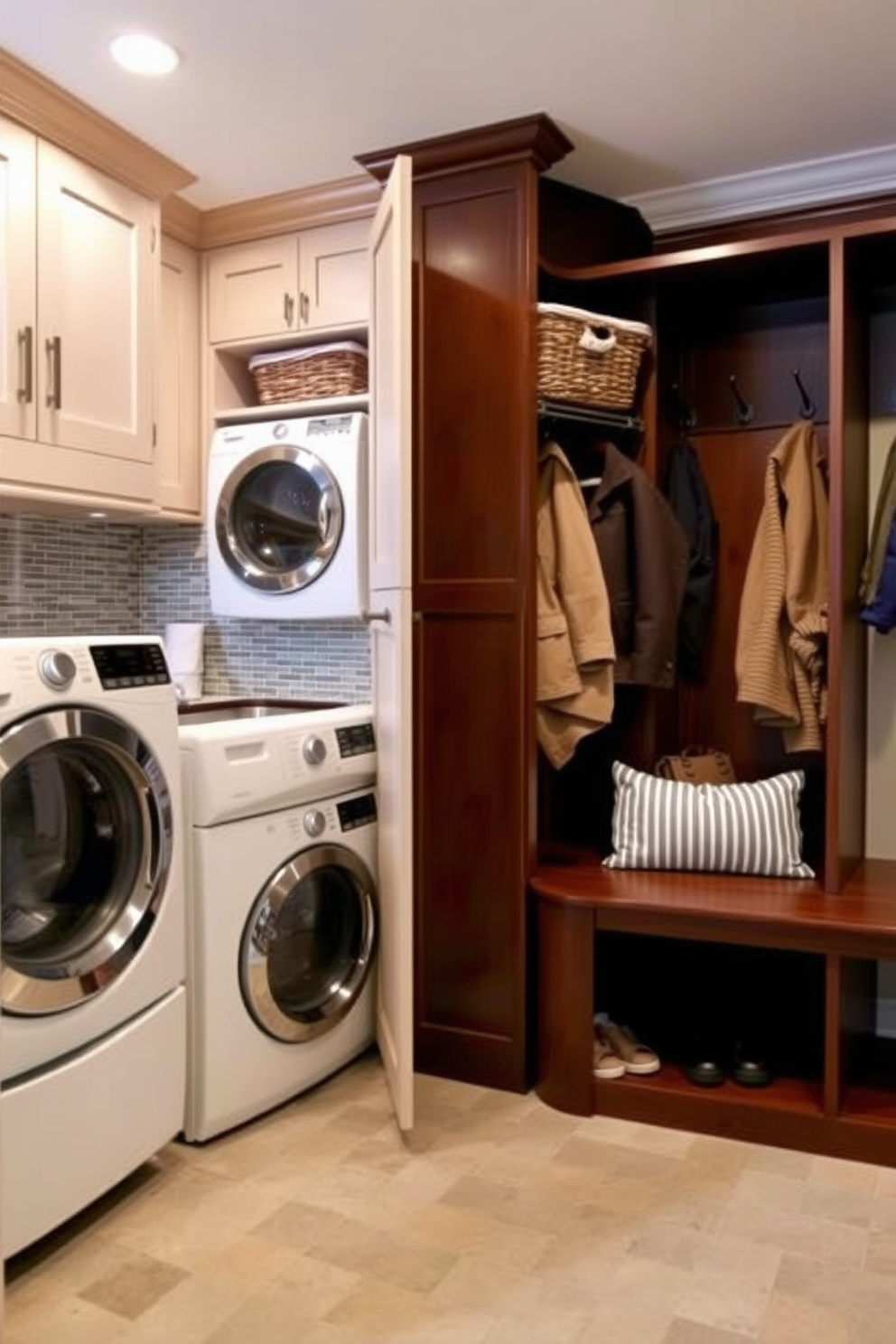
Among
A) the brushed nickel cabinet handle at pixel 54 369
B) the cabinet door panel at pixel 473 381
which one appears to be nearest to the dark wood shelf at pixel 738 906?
the cabinet door panel at pixel 473 381

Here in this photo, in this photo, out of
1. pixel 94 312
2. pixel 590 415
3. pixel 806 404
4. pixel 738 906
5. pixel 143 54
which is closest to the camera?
pixel 143 54

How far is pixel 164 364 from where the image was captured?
2855 mm

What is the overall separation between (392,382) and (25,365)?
84 cm

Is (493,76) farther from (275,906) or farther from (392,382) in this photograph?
(275,906)

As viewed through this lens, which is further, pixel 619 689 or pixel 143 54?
pixel 619 689

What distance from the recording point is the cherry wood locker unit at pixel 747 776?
2.19m

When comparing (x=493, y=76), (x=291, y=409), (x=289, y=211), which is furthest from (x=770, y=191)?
(x=291, y=409)

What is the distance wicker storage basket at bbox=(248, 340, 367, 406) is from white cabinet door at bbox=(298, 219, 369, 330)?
0.08 meters

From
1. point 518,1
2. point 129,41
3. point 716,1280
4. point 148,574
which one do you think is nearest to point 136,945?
point 716,1280

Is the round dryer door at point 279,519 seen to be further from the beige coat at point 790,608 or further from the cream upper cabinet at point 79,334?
the beige coat at point 790,608

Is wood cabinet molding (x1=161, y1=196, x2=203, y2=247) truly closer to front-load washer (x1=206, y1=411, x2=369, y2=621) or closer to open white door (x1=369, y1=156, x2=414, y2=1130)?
front-load washer (x1=206, y1=411, x2=369, y2=621)

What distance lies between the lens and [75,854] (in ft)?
6.28

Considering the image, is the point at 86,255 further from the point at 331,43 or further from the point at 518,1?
the point at 518,1

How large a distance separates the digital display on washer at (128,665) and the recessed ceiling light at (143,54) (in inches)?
48.4
